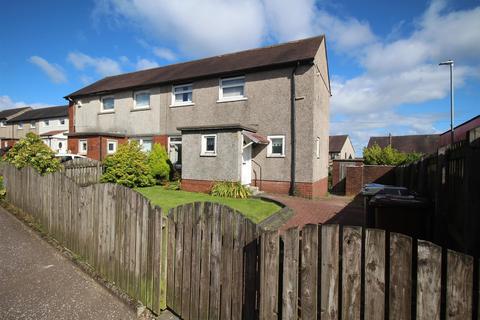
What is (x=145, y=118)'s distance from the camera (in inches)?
718

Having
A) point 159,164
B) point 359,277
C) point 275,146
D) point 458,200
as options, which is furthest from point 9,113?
point 458,200

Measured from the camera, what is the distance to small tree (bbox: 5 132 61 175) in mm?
9125

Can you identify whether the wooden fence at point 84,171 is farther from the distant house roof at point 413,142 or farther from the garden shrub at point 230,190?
the distant house roof at point 413,142

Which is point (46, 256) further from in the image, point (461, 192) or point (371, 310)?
point (461, 192)

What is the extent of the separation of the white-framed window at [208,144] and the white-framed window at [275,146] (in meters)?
2.93

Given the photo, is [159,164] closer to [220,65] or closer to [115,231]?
[220,65]

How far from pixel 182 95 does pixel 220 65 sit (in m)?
3.04

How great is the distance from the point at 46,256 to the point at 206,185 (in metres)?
8.23

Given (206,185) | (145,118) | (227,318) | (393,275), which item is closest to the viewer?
(393,275)

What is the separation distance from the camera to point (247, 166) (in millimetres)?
13625

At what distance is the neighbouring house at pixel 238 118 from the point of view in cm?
1315

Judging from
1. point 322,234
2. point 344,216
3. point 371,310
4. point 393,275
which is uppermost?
point 322,234

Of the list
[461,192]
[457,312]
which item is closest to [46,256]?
[457,312]

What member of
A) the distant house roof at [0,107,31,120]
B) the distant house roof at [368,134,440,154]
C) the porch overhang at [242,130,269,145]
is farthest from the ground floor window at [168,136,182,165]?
the distant house roof at [0,107,31,120]
